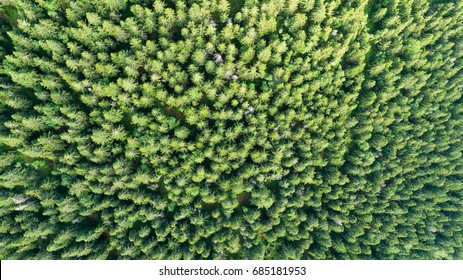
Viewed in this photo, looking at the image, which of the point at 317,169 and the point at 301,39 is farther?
the point at 317,169

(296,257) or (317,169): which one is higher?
(317,169)

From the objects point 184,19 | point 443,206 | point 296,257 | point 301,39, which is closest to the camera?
point 184,19

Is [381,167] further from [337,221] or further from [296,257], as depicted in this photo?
[296,257]

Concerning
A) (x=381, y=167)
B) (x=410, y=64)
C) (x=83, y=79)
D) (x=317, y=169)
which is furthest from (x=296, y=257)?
(x=83, y=79)

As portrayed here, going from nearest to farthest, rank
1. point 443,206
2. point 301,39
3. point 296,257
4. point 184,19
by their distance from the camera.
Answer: point 184,19
point 301,39
point 296,257
point 443,206
